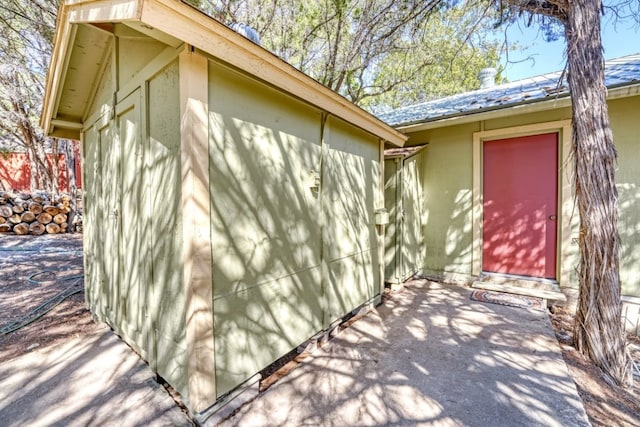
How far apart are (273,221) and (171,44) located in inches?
51.0

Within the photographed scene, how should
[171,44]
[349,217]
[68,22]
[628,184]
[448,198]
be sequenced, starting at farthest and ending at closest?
[448,198]
[628,184]
[349,217]
[68,22]
[171,44]

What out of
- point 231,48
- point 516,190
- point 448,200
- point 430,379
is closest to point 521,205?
point 516,190

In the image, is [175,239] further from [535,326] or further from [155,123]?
[535,326]

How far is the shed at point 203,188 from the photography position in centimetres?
171

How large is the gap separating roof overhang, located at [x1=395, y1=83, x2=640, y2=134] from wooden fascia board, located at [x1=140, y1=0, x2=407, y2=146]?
2.41m

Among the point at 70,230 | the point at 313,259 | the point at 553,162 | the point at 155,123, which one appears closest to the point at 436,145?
the point at 553,162

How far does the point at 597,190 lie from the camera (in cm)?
258

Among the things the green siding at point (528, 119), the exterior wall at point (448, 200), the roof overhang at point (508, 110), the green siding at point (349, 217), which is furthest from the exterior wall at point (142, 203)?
the green siding at point (528, 119)

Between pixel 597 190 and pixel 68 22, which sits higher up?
pixel 68 22

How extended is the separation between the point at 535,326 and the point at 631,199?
2.04 meters

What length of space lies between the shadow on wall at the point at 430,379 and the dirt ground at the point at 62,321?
0.16m

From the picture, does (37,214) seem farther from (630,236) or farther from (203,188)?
(630,236)

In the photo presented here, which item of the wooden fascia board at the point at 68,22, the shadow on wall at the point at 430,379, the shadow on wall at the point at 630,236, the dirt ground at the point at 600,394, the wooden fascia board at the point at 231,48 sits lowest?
the dirt ground at the point at 600,394

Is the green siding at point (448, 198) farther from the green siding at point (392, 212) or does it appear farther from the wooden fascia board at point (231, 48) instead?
the wooden fascia board at point (231, 48)
